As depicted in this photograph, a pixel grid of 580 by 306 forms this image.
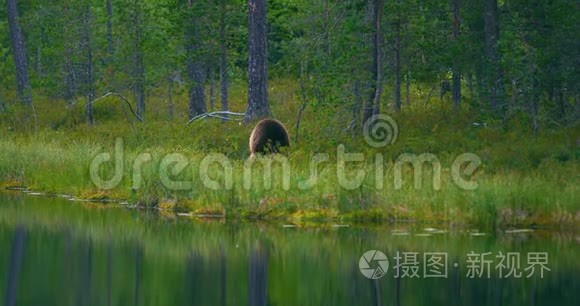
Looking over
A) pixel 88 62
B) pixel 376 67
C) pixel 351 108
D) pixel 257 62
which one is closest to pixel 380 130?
pixel 351 108

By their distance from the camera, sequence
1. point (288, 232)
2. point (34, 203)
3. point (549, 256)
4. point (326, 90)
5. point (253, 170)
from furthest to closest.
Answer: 1. point (326, 90)
2. point (34, 203)
3. point (253, 170)
4. point (288, 232)
5. point (549, 256)

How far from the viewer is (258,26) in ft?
103

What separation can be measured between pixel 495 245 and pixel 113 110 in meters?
22.7

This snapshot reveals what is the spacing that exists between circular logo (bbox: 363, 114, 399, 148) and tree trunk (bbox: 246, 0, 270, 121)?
434cm

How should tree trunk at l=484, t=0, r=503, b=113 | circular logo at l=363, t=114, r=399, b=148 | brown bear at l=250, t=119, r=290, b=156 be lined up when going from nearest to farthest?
brown bear at l=250, t=119, r=290, b=156 → circular logo at l=363, t=114, r=399, b=148 → tree trunk at l=484, t=0, r=503, b=113

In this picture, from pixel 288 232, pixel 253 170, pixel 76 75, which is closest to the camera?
pixel 288 232

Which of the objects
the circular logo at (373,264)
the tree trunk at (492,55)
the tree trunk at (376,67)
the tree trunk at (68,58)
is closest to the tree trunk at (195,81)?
the tree trunk at (68,58)

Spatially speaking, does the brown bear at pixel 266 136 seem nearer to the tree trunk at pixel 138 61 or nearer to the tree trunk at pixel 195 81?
the tree trunk at pixel 195 81

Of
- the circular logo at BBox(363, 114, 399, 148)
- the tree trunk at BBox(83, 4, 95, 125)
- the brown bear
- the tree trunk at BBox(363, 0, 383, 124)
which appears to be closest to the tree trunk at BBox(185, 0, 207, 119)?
the tree trunk at BBox(83, 4, 95, 125)

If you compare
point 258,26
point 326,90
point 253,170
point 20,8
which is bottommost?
point 253,170

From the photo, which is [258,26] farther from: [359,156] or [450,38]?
[359,156]

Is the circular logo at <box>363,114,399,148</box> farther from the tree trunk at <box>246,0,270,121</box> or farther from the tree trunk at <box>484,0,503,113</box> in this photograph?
the tree trunk at <box>246,0,270,121</box>

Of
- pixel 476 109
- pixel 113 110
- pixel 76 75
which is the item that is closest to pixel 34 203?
pixel 476 109

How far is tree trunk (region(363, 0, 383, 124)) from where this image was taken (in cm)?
2802
